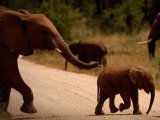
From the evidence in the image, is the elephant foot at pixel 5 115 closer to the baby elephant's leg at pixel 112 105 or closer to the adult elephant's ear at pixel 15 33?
the adult elephant's ear at pixel 15 33

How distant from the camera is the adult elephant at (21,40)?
1134 centimetres

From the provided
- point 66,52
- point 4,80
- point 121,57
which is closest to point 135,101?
point 66,52

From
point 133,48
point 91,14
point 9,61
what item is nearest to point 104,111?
point 9,61

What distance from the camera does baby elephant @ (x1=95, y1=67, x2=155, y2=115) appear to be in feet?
40.8

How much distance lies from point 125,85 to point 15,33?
2.52 metres

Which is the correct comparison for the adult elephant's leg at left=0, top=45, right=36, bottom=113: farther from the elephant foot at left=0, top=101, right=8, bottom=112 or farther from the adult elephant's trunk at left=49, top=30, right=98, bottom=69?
the adult elephant's trunk at left=49, top=30, right=98, bottom=69

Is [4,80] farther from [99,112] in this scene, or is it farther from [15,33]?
[99,112]

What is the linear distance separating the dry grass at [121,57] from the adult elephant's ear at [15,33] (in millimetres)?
7938

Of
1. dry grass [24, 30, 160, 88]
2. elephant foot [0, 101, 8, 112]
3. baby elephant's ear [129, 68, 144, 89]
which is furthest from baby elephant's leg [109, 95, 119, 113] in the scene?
dry grass [24, 30, 160, 88]

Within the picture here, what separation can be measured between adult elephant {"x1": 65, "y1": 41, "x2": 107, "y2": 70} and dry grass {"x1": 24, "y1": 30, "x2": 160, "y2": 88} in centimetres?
56

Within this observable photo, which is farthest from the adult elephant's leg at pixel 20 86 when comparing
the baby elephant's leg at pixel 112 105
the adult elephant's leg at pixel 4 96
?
the baby elephant's leg at pixel 112 105

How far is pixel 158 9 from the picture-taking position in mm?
48375

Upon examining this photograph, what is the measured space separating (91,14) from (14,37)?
123 feet

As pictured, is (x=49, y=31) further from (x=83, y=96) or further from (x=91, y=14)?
(x=91, y=14)
